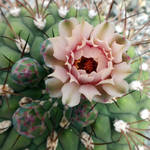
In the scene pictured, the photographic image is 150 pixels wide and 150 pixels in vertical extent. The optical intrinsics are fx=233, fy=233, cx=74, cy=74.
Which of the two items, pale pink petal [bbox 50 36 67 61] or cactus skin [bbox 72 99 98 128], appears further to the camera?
cactus skin [bbox 72 99 98 128]

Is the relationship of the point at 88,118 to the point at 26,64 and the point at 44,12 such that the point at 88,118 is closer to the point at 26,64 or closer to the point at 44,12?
the point at 26,64

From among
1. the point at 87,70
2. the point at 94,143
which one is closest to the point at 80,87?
the point at 87,70

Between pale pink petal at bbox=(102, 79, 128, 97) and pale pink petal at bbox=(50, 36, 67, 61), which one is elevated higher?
pale pink petal at bbox=(50, 36, 67, 61)

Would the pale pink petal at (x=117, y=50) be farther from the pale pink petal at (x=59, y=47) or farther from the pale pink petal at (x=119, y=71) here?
the pale pink petal at (x=59, y=47)

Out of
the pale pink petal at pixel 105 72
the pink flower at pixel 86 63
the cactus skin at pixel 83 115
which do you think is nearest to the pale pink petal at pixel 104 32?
the pink flower at pixel 86 63

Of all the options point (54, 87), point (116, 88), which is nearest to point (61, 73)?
point (54, 87)

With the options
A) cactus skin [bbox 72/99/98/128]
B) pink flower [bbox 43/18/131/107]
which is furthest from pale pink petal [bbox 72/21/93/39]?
cactus skin [bbox 72/99/98/128]

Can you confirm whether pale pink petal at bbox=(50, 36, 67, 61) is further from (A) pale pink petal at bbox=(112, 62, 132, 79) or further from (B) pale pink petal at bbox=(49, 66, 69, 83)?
(A) pale pink petal at bbox=(112, 62, 132, 79)
